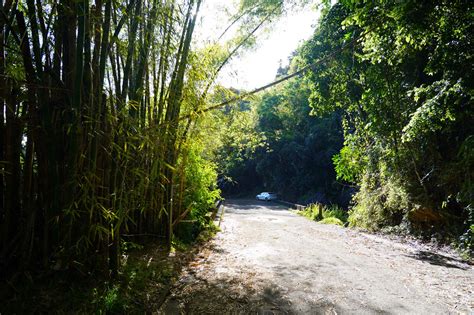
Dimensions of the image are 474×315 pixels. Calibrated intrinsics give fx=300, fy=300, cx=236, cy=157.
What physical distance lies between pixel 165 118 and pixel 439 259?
4735mm

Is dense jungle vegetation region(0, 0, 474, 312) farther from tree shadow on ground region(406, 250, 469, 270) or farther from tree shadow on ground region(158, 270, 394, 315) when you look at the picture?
tree shadow on ground region(158, 270, 394, 315)

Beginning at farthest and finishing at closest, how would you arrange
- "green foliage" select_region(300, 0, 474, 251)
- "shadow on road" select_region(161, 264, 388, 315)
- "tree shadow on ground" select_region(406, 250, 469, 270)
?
"green foliage" select_region(300, 0, 474, 251), "tree shadow on ground" select_region(406, 250, 469, 270), "shadow on road" select_region(161, 264, 388, 315)

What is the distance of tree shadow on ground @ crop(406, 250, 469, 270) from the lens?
14.4ft

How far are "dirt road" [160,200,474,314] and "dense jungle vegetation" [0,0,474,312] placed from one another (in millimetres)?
767

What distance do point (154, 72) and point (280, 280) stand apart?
2774mm

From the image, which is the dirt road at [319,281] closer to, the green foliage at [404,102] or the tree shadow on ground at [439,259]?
the tree shadow on ground at [439,259]

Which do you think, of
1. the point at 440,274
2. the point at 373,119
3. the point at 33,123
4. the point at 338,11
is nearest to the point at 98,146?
the point at 33,123

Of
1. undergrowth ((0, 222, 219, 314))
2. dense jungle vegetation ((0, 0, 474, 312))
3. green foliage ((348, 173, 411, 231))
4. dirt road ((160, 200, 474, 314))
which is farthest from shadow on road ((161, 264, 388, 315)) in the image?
green foliage ((348, 173, 411, 231))

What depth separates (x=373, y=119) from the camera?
23.1 ft

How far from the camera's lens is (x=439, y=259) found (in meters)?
4.78

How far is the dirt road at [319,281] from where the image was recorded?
2.67 m

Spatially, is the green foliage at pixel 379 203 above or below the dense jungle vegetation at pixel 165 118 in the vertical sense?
below

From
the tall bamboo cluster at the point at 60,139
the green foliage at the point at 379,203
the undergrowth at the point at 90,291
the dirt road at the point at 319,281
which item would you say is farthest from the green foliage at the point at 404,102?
the undergrowth at the point at 90,291

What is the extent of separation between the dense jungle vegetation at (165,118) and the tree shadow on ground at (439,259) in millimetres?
404
